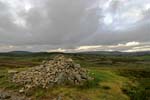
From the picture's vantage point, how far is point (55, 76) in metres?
59.1

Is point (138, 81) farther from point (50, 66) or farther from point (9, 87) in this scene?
point (9, 87)

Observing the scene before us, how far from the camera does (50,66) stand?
64625 mm

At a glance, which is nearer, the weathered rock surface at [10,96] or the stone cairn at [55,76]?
the weathered rock surface at [10,96]

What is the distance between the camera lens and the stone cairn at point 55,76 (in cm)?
5781

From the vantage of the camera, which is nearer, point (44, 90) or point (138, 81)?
point (44, 90)

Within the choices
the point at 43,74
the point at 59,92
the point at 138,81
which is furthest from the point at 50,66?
the point at 138,81

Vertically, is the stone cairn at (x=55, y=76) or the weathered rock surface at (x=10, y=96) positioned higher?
the stone cairn at (x=55, y=76)

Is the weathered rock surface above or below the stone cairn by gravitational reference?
below

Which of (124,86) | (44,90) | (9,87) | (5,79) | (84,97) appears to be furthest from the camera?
(5,79)

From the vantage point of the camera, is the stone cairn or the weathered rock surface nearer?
the weathered rock surface

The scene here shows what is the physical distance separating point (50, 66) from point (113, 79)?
51.3ft

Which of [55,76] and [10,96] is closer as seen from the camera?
[10,96]

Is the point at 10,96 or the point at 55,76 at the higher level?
the point at 55,76

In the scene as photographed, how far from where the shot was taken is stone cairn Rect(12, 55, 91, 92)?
57809 mm
